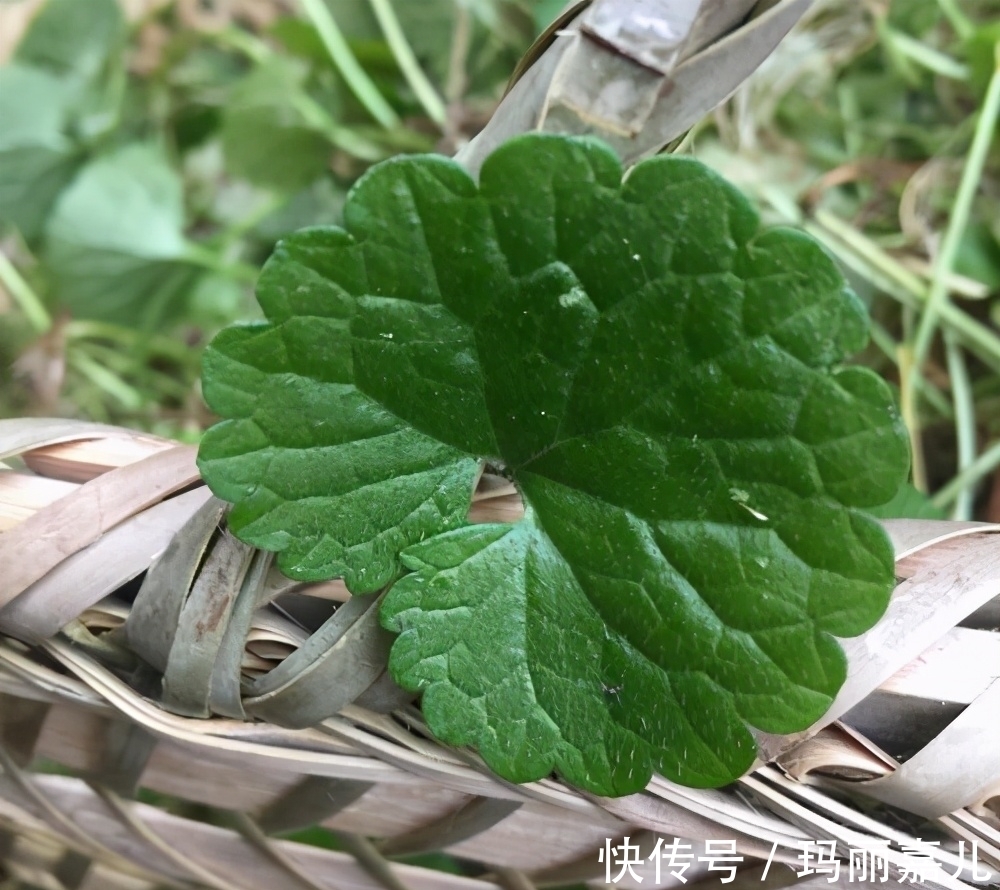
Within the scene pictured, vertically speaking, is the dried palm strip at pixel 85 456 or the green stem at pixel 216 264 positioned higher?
the green stem at pixel 216 264

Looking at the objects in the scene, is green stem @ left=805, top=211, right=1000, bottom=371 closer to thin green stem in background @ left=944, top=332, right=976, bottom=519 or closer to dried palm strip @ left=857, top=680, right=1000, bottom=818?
thin green stem in background @ left=944, top=332, right=976, bottom=519

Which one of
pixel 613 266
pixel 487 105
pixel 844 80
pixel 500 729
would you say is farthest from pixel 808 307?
pixel 844 80

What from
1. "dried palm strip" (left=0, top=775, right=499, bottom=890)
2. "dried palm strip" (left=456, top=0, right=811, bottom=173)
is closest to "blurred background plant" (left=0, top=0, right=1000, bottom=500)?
"dried palm strip" (left=0, top=775, right=499, bottom=890)

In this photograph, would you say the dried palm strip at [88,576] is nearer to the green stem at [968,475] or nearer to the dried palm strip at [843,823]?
the dried palm strip at [843,823]

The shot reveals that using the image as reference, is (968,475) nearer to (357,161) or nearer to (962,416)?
(962,416)

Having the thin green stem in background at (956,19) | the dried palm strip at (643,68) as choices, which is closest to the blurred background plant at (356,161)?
the thin green stem in background at (956,19)

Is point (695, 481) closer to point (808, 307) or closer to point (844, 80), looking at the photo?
point (808, 307)

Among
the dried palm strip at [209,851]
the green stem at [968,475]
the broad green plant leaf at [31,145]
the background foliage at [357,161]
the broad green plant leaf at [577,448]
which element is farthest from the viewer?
the broad green plant leaf at [31,145]
